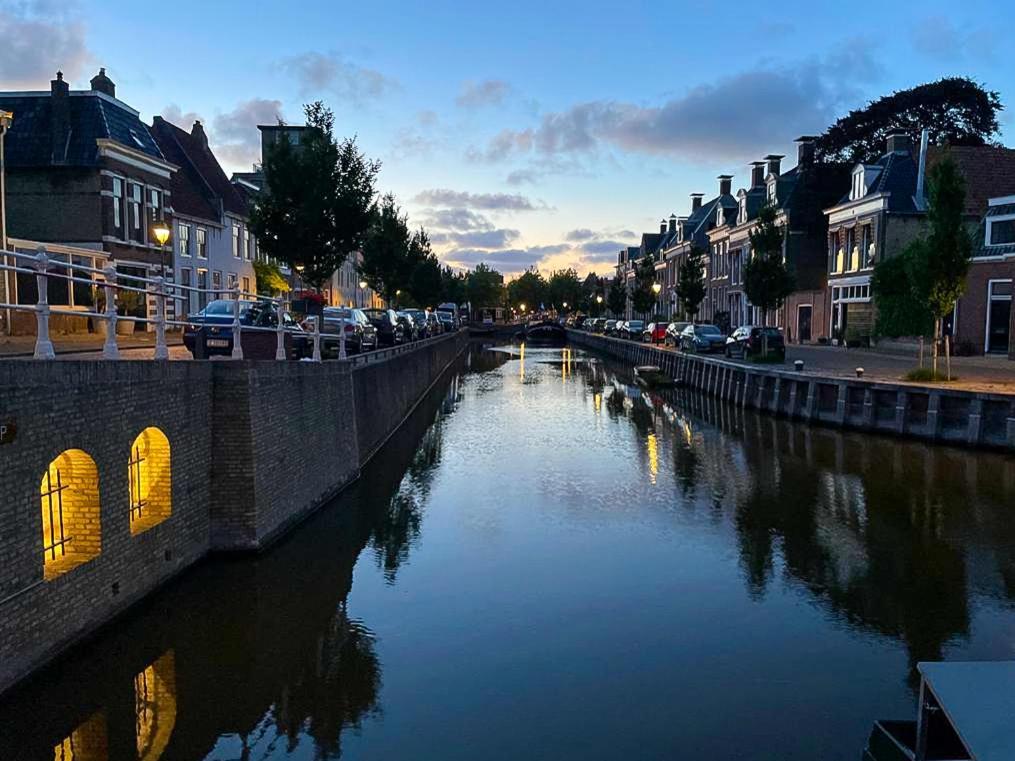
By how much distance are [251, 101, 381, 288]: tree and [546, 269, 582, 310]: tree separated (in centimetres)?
13235

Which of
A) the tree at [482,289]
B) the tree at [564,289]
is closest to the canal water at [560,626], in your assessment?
the tree at [482,289]

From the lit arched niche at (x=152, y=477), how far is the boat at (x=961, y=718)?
9.75 m

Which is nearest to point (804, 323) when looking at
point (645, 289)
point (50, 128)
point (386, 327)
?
point (645, 289)

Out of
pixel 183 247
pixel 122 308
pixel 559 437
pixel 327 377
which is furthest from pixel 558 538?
pixel 183 247

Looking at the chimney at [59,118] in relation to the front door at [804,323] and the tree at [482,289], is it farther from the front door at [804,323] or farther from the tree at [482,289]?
the tree at [482,289]

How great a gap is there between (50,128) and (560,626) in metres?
32.1

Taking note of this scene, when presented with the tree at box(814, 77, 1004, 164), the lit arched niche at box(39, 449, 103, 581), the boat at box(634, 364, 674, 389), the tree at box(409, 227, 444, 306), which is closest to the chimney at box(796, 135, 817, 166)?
the tree at box(814, 77, 1004, 164)

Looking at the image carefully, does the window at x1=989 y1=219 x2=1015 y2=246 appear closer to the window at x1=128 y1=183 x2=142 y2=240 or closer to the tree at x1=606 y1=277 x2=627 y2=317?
the window at x1=128 y1=183 x2=142 y2=240

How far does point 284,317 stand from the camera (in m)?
22.0

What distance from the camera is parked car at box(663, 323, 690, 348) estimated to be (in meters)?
56.6

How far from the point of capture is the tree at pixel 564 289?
562ft

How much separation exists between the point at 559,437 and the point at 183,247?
23621 millimetres

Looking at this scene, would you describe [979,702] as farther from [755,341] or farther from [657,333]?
[657,333]

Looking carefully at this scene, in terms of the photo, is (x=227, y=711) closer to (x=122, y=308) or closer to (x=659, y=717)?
(x=659, y=717)
